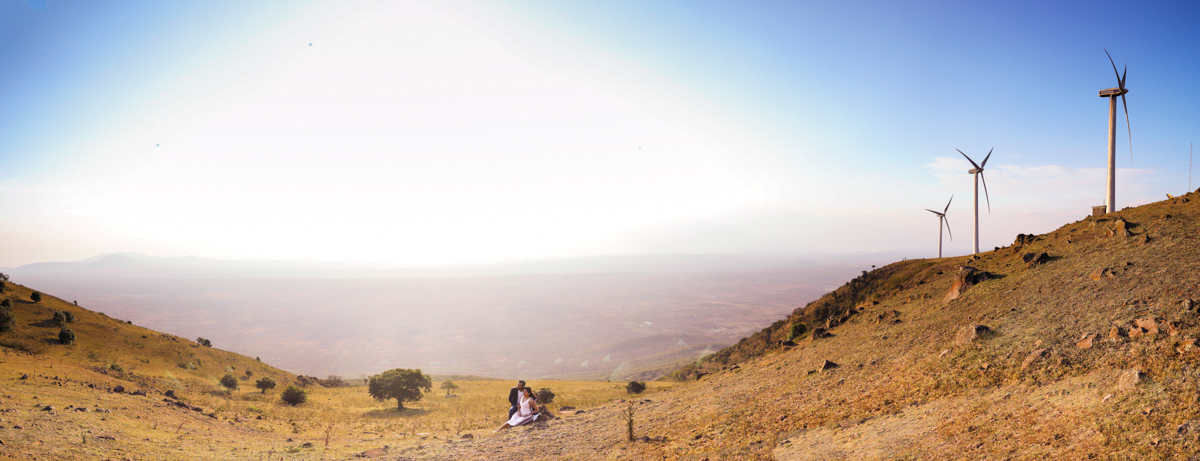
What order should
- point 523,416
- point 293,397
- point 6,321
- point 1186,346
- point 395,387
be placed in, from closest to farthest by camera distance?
point 1186,346, point 523,416, point 293,397, point 395,387, point 6,321

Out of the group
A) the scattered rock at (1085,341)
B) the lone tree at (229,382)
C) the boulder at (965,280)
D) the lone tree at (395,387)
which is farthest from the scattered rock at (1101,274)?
the lone tree at (229,382)

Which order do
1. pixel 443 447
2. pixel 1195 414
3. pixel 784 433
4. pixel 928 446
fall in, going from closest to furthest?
pixel 1195 414 → pixel 928 446 → pixel 784 433 → pixel 443 447

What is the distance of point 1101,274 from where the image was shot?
18.4m

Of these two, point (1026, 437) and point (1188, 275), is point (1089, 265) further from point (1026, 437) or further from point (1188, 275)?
point (1026, 437)

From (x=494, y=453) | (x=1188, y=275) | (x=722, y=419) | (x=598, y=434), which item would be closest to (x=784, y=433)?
(x=722, y=419)

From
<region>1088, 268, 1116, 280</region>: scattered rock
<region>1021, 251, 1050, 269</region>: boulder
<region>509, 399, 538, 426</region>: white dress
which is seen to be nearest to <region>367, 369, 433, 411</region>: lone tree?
<region>509, 399, 538, 426</region>: white dress

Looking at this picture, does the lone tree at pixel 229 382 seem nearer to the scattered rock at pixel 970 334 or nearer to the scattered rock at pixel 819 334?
the scattered rock at pixel 819 334

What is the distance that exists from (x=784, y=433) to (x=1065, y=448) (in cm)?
694

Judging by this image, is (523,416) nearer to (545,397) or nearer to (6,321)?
(545,397)

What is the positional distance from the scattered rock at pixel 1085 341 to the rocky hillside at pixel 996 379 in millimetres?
54

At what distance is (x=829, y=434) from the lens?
13172 mm

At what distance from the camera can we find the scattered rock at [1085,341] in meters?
12.7

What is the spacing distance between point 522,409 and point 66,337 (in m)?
45.3

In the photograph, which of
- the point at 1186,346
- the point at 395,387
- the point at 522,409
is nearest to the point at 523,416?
the point at 522,409
